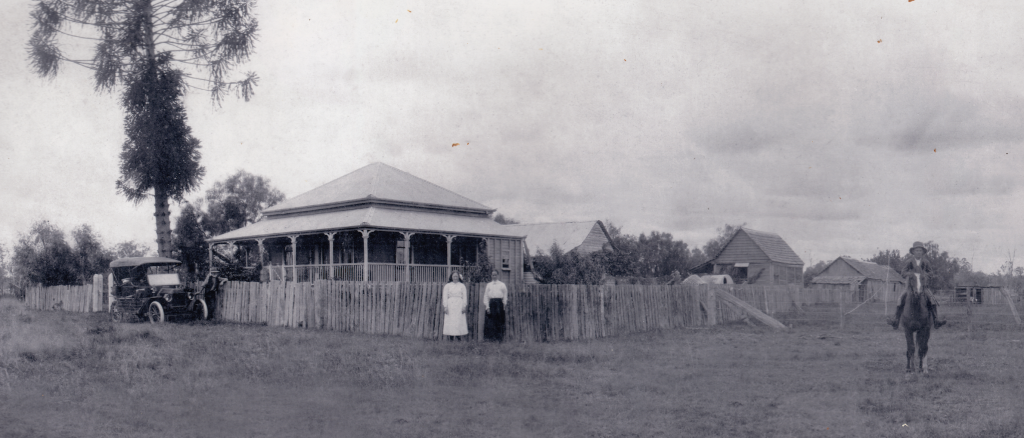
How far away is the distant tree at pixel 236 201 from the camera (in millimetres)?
47781

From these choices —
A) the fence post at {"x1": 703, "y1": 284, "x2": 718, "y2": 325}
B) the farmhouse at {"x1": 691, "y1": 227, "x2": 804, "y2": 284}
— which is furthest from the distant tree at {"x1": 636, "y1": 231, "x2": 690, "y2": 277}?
the fence post at {"x1": 703, "y1": 284, "x2": 718, "y2": 325}

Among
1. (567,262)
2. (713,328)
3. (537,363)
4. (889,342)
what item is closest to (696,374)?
(537,363)

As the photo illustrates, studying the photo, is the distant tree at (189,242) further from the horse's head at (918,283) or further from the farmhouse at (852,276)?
the farmhouse at (852,276)

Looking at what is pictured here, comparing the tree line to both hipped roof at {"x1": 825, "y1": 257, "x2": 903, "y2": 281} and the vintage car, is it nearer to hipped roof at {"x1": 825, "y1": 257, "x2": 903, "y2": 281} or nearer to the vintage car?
the vintage car

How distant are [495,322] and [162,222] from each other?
18.7m

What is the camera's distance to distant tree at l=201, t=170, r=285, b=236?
47.8 metres

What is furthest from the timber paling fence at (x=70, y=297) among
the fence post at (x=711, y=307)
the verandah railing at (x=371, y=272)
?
the fence post at (x=711, y=307)

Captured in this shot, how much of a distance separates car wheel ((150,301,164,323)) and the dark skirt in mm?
10601

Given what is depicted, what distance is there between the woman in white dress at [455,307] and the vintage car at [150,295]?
9998mm

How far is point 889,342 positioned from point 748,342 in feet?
10.3

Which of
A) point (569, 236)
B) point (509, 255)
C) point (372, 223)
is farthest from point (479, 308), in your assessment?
Answer: point (569, 236)

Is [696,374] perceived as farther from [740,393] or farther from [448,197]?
[448,197]

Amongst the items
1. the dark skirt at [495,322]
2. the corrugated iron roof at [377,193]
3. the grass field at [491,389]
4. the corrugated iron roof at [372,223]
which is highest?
the corrugated iron roof at [377,193]

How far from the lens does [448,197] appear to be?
116 feet
